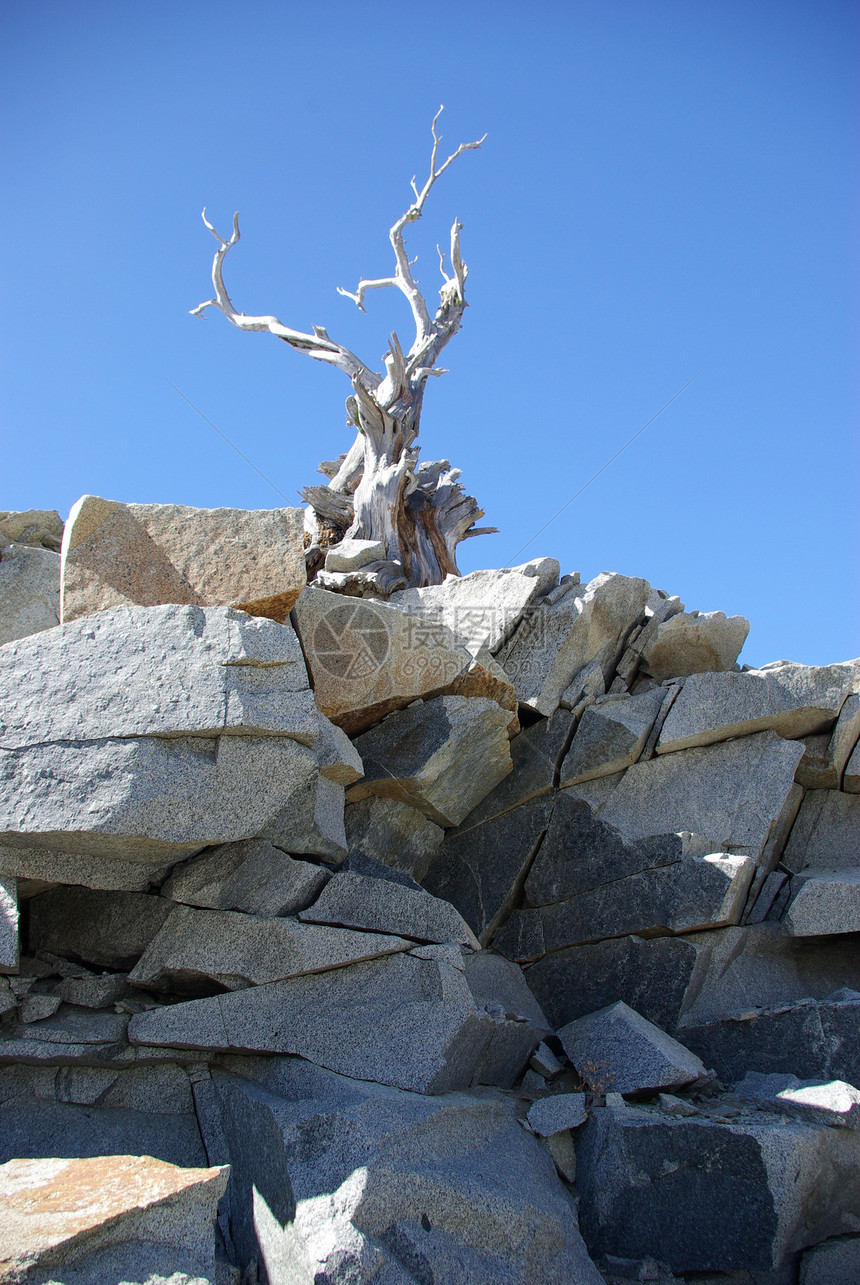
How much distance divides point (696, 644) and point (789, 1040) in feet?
13.5

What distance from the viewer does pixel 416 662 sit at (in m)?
7.93

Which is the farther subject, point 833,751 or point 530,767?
point 530,767

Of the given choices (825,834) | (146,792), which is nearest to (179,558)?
(146,792)

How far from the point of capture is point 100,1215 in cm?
404

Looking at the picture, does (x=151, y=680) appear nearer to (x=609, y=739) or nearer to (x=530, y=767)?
(x=530, y=767)

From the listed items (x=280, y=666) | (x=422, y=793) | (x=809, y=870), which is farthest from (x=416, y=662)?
(x=809, y=870)

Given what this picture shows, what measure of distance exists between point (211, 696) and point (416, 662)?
2.70 metres

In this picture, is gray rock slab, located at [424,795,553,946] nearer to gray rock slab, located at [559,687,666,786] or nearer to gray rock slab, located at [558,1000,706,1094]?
gray rock slab, located at [559,687,666,786]

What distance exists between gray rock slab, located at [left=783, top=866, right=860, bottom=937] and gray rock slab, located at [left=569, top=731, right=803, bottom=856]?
1.77 feet

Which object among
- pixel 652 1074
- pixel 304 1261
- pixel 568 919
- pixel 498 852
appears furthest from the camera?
pixel 498 852

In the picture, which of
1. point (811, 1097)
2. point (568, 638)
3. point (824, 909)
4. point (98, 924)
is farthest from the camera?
point (568, 638)

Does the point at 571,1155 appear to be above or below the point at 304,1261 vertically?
above

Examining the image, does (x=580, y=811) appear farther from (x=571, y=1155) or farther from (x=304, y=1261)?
(x=304, y=1261)

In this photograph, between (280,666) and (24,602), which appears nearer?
(280,666)
